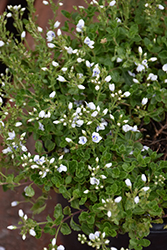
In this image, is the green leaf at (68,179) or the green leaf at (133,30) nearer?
the green leaf at (68,179)

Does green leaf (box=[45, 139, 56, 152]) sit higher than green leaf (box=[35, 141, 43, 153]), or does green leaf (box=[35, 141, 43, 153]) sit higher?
green leaf (box=[35, 141, 43, 153])

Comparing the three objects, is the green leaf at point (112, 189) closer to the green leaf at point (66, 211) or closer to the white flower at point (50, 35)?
the green leaf at point (66, 211)

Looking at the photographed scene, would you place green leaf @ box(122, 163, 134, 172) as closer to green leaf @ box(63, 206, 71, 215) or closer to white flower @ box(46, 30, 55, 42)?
green leaf @ box(63, 206, 71, 215)

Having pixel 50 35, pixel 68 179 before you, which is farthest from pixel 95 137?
pixel 50 35

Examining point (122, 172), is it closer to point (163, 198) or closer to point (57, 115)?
point (163, 198)

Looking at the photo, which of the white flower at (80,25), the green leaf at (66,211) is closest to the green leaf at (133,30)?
the white flower at (80,25)

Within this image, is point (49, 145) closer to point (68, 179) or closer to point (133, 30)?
point (68, 179)

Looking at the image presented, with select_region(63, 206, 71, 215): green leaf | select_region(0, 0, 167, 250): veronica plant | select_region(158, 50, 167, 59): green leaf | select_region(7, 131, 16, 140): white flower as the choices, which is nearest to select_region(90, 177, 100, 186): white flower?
select_region(0, 0, 167, 250): veronica plant

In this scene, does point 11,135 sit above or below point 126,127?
above
